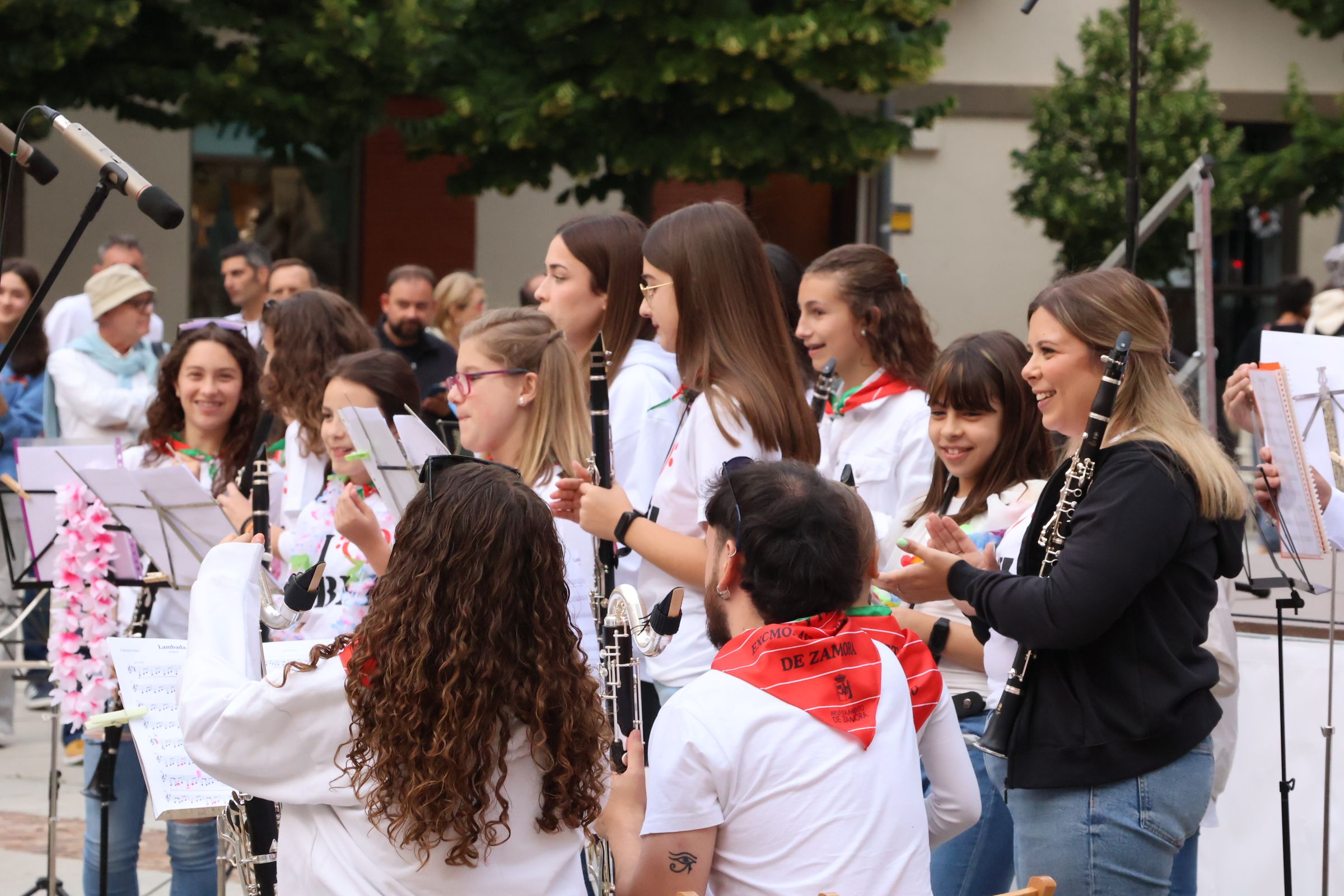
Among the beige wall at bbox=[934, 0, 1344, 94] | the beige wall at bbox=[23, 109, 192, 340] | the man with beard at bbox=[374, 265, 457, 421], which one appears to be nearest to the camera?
the man with beard at bbox=[374, 265, 457, 421]

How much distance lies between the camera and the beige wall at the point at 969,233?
14.5m

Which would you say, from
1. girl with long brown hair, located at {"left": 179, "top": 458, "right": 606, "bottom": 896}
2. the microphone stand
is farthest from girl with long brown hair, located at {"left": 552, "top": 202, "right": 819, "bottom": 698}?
the microphone stand

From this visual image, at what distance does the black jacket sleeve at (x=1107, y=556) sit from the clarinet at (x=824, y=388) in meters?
1.52

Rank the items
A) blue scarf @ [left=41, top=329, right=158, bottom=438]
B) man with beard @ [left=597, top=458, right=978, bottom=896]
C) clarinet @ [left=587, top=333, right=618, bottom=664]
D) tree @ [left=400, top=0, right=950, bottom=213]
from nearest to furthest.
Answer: man with beard @ [left=597, top=458, right=978, bottom=896] < clarinet @ [left=587, top=333, right=618, bottom=664] < blue scarf @ [left=41, top=329, right=158, bottom=438] < tree @ [left=400, top=0, right=950, bottom=213]

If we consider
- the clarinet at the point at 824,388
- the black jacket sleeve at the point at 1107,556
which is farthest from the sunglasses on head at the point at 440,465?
the clarinet at the point at 824,388

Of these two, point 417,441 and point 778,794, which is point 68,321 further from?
point 778,794

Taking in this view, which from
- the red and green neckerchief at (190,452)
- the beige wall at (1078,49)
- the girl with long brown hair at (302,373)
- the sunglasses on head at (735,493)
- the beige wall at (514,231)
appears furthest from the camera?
the beige wall at (1078,49)

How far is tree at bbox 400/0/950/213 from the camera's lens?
10.3 meters

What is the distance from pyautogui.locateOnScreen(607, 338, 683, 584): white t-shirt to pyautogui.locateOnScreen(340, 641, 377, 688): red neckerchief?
1336 mm

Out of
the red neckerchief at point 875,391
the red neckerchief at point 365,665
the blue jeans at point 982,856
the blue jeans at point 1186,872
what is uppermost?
the red neckerchief at point 875,391

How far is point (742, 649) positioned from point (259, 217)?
12.2 m

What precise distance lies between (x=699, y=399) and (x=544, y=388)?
1.36 feet

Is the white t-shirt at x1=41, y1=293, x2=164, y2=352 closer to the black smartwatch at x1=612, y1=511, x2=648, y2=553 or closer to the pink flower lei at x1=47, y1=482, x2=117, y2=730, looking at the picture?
the pink flower lei at x1=47, y1=482, x2=117, y2=730

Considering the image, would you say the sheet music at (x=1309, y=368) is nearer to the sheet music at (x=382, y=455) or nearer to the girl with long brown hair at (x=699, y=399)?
the girl with long brown hair at (x=699, y=399)
